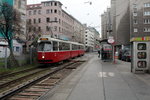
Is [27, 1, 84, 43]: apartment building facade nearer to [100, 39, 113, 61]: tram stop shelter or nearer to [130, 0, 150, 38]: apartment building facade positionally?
[130, 0, 150, 38]: apartment building facade

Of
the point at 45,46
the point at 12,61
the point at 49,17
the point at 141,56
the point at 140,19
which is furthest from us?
the point at 49,17

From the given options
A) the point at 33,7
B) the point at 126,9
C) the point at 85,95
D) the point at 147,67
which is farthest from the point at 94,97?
the point at 33,7

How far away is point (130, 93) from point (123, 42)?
5568 cm

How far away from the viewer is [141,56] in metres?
12.2

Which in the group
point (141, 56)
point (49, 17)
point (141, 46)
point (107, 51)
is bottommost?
point (141, 56)

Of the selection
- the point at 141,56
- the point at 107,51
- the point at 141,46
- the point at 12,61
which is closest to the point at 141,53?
the point at 141,56

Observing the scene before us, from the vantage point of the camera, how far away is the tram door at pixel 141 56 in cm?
1205

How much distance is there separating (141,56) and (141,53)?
200 millimetres

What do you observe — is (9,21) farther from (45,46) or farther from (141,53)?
(141,53)

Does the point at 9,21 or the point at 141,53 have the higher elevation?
the point at 9,21

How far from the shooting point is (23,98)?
6910mm

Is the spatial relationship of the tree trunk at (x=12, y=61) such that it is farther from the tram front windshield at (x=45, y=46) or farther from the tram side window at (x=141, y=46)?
the tram side window at (x=141, y=46)

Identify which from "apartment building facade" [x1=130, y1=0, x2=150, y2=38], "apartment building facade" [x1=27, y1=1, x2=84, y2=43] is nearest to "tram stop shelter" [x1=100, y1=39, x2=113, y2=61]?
"apartment building facade" [x1=130, y1=0, x2=150, y2=38]

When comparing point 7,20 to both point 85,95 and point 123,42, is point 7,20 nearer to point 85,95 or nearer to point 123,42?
point 85,95
